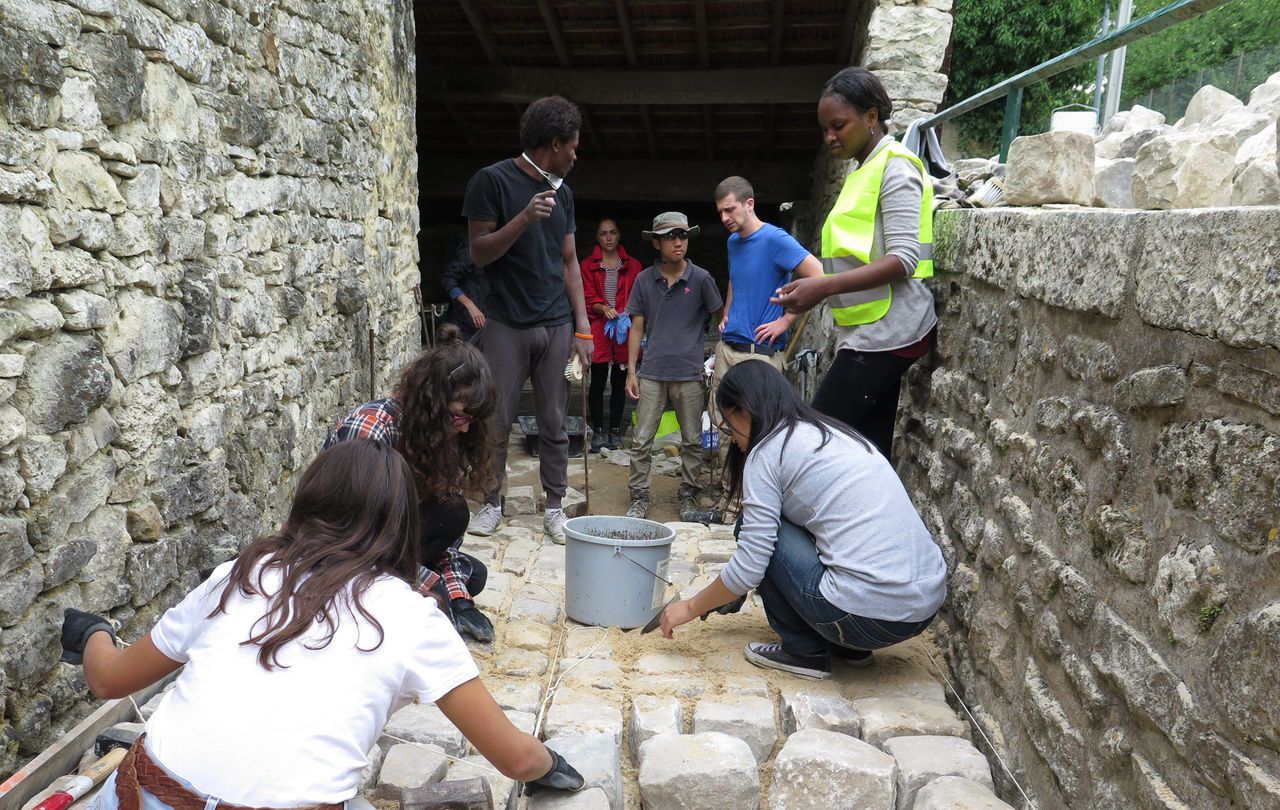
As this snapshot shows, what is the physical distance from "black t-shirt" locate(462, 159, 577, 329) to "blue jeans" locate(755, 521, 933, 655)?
1831 mm

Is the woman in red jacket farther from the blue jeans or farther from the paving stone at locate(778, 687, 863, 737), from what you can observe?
the paving stone at locate(778, 687, 863, 737)

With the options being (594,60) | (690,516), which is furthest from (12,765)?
(594,60)

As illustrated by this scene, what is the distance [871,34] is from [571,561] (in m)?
4.03

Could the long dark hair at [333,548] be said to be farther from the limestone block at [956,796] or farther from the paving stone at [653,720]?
the limestone block at [956,796]

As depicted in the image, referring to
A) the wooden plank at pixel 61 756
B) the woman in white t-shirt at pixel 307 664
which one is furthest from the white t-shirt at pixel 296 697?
the wooden plank at pixel 61 756

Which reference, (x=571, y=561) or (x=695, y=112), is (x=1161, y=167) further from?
(x=695, y=112)

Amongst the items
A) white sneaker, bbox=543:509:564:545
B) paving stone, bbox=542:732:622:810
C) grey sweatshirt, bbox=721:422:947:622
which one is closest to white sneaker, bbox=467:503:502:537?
white sneaker, bbox=543:509:564:545

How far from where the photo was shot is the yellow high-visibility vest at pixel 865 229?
3.45 m

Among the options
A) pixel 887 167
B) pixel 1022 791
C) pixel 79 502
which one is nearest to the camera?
pixel 79 502

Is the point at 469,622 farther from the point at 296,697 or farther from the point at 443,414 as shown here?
the point at 296,697

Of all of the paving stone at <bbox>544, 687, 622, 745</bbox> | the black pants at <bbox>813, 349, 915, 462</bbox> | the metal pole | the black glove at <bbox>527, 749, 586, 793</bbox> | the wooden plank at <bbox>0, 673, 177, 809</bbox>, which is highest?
the metal pole

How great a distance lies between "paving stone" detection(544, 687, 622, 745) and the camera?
→ 104 inches

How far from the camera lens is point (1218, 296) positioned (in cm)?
165

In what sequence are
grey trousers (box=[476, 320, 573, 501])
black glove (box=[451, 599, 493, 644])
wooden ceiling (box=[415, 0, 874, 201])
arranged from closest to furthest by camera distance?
black glove (box=[451, 599, 493, 644]) < grey trousers (box=[476, 320, 573, 501]) < wooden ceiling (box=[415, 0, 874, 201])
